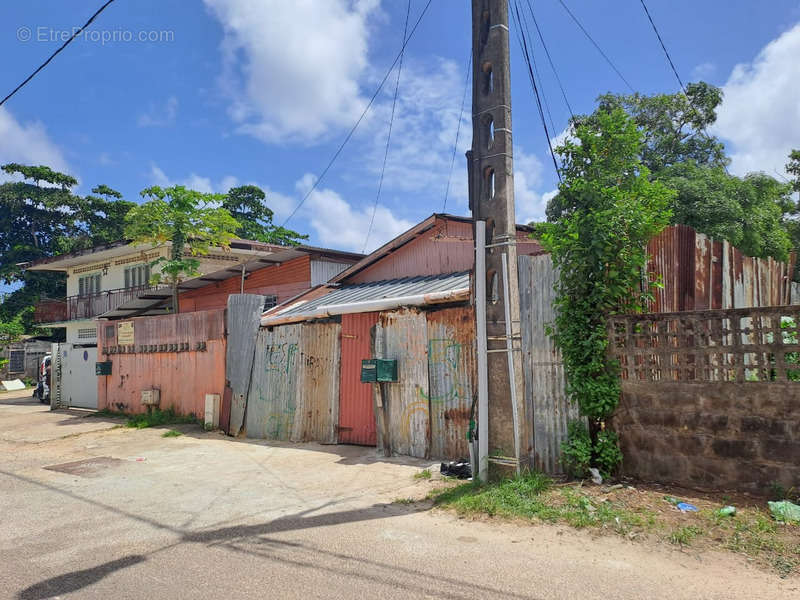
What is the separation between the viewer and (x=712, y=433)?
540cm

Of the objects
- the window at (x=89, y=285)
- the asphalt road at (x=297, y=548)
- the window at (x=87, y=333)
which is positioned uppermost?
the window at (x=89, y=285)

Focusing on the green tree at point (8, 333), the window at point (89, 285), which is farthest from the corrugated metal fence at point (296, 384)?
the green tree at point (8, 333)

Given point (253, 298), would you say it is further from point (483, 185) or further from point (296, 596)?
point (296, 596)

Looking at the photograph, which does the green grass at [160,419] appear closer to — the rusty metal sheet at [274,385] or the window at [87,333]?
the rusty metal sheet at [274,385]

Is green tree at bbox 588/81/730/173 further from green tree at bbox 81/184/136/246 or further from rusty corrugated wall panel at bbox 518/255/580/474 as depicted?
green tree at bbox 81/184/136/246

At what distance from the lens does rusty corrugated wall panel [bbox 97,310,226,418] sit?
12773mm

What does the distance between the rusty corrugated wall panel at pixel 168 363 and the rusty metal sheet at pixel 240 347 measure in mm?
504

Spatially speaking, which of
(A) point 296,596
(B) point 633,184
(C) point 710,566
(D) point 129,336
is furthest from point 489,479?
(D) point 129,336

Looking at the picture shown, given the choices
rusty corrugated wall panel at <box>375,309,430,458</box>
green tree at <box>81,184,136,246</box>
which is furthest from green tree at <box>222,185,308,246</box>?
rusty corrugated wall panel at <box>375,309,430,458</box>

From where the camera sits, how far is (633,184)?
642 centimetres

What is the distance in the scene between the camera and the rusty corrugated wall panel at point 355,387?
30.9 ft

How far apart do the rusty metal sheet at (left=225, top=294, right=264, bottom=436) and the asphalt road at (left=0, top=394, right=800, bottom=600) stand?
142 inches

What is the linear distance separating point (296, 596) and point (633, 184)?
556 centimetres

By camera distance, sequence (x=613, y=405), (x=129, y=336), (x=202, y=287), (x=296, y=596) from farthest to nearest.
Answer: (x=202, y=287) → (x=129, y=336) → (x=613, y=405) → (x=296, y=596)
